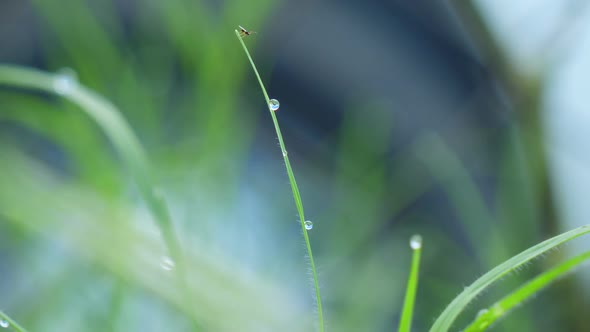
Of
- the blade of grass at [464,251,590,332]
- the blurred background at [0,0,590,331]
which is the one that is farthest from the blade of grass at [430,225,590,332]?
the blurred background at [0,0,590,331]

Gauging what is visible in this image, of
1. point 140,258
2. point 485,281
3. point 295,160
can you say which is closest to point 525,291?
point 485,281

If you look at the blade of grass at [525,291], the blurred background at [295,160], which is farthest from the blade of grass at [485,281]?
the blurred background at [295,160]

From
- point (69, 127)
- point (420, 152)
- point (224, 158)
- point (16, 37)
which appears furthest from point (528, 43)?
point (16, 37)

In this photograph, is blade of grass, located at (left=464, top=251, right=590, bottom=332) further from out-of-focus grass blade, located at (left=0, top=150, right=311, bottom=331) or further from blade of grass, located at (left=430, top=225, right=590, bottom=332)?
out-of-focus grass blade, located at (left=0, top=150, right=311, bottom=331)

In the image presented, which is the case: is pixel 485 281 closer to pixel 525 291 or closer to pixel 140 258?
pixel 525 291

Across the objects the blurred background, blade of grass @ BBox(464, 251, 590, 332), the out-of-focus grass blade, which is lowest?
blade of grass @ BBox(464, 251, 590, 332)

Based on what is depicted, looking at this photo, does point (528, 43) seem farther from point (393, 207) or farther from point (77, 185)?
point (77, 185)

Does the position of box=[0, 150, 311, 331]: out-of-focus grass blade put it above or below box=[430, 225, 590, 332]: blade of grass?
above

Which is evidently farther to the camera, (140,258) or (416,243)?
(140,258)
